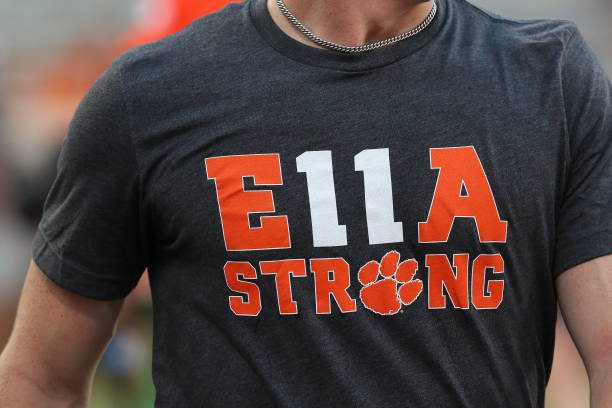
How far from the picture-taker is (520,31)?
2.02 m

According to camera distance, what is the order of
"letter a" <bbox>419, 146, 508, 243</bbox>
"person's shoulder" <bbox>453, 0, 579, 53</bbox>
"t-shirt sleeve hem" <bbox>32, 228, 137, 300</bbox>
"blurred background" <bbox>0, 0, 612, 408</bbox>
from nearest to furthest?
"letter a" <bbox>419, 146, 508, 243</bbox>, "person's shoulder" <bbox>453, 0, 579, 53</bbox>, "t-shirt sleeve hem" <bbox>32, 228, 137, 300</bbox>, "blurred background" <bbox>0, 0, 612, 408</bbox>

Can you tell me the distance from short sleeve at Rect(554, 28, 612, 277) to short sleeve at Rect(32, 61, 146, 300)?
2.45 feet

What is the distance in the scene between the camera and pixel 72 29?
31.1 feet

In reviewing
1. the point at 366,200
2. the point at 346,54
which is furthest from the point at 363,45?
the point at 366,200

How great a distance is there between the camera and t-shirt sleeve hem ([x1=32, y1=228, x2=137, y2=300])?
2.08m

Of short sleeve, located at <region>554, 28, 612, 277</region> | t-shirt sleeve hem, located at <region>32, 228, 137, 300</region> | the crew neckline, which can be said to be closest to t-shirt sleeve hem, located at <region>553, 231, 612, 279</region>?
short sleeve, located at <region>554, 28, 612, 277</region>

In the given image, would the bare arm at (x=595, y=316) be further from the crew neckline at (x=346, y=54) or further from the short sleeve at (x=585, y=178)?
the crew neckline at (x=346, y=54)

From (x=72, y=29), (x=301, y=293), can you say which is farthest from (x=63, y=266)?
(x=72, y=29)

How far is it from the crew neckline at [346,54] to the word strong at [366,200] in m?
0.16

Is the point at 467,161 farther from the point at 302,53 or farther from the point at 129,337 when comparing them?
the point at 129,337

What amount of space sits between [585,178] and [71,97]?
230 inches

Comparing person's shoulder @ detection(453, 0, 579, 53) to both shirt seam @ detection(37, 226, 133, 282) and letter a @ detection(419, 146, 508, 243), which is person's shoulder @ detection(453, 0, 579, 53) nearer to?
letter a @ detection(419, 146, 508, 243)

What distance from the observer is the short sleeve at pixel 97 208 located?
2.00 metres

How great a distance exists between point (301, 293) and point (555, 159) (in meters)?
0.48
